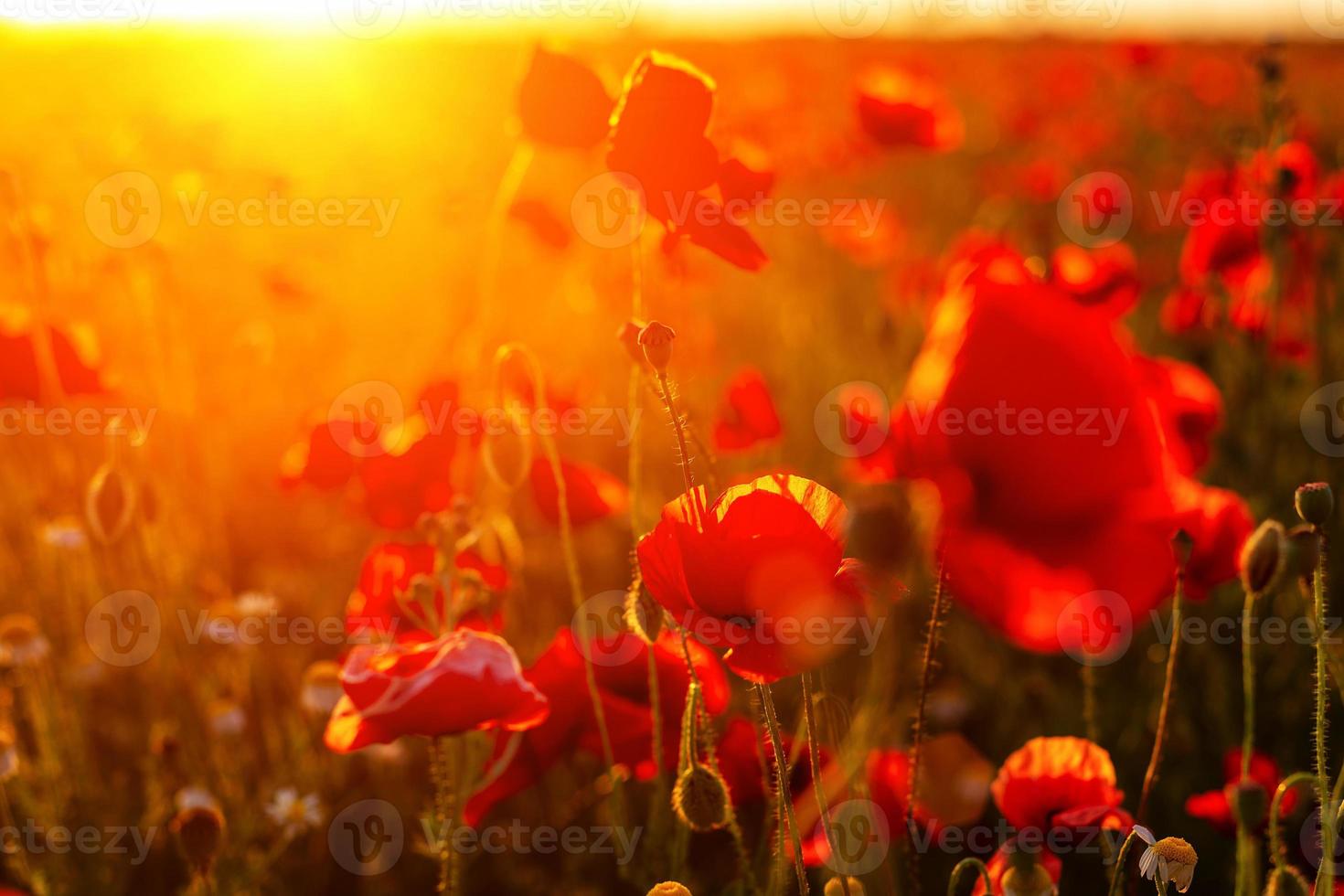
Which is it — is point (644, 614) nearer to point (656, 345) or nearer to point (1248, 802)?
point (656, 345)

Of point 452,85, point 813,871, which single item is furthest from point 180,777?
point 452,85

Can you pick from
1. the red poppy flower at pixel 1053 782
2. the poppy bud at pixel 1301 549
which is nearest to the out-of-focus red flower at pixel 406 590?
the red poppy flower at pixel 1053 782

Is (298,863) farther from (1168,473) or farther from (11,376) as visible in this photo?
(1168,473)

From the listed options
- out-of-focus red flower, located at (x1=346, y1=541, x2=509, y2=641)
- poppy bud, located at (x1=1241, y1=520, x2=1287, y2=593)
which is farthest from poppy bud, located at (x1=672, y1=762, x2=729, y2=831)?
poppy bud, located at (x1=1241, y1=520, x2=1287, y2=593)

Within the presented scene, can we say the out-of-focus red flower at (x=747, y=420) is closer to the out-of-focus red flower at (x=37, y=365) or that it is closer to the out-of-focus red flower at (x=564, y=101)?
the out-of-focus red flower at (x=564, y=101)

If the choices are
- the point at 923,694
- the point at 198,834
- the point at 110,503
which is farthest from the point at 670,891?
the point at 110,503

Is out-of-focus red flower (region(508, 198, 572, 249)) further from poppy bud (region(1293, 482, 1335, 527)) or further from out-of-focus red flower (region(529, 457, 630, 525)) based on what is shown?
poppy bud (region(1293, 482, 1335, 527))
